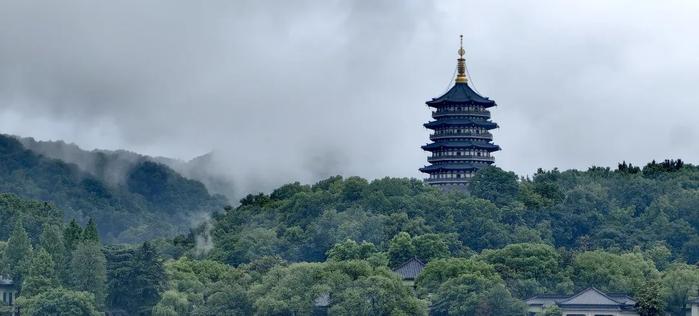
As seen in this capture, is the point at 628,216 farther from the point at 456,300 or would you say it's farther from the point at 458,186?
the point at 456,300

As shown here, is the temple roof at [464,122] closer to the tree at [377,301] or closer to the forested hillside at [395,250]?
the forested hillside at [395,250]

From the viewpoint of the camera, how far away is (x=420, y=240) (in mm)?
100938

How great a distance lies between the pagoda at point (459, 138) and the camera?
12125 centimetres

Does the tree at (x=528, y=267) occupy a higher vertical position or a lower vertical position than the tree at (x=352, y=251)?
lower

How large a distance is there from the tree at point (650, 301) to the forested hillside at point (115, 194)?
249 feet

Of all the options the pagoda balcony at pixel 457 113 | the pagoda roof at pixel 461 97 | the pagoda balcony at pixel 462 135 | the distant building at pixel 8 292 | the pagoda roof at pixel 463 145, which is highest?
the pagoda roof at pixel 461 97

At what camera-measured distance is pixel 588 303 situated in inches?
3538

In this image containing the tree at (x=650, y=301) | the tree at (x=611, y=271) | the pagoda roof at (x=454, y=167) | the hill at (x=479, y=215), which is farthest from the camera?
the pagoda roof at (x=454, y=167)

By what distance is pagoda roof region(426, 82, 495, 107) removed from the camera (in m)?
122

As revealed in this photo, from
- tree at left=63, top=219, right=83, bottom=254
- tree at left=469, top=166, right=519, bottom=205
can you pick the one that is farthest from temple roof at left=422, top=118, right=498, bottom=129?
tree at left=63, top=219, right=83, bottom=254

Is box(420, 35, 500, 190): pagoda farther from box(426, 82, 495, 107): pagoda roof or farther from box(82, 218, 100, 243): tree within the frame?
box(82, 218, 100, 243): tree

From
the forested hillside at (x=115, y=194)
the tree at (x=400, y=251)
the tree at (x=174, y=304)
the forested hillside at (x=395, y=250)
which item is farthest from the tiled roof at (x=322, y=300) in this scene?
the forested hillside at (x=115, y=194)

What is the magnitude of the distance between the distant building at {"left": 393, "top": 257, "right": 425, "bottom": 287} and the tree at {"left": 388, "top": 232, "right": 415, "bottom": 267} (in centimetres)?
151

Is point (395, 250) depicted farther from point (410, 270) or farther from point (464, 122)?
point (464, 122)
